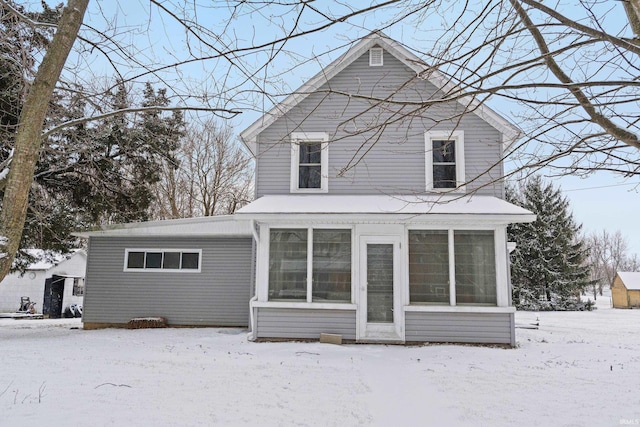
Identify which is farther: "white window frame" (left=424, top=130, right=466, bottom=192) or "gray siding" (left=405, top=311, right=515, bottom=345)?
"white window frame" (left=424, top=130, right=466, bottom=192)

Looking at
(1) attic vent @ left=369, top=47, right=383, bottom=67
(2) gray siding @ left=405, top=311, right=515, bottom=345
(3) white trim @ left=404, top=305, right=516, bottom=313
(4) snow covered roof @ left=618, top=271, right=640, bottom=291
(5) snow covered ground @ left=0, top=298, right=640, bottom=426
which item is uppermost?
(1) attic vent @ left=369, top=47, right=383, bottom=67

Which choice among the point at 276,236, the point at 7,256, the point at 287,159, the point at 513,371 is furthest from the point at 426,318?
the point at 7,256

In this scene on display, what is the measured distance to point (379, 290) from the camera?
29.6ft

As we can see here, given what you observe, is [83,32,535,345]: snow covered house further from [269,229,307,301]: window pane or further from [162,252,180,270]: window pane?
[162,252,180,270]: window pane

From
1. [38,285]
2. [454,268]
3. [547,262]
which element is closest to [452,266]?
[454,268]

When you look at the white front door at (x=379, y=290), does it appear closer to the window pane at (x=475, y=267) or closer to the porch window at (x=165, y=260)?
the window pane at (x=475, y=267)

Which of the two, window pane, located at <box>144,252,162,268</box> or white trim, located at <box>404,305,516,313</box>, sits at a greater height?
window pane, located at <box>144,252,162,268</box>

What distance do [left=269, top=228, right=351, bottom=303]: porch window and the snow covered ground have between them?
110 cm

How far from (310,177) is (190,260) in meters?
4.57

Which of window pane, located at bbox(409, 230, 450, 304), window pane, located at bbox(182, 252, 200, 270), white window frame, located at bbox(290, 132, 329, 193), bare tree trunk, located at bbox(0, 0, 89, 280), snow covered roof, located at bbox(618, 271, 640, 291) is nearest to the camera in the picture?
bare tree trunk, located at bbox(0, 0, 89, 280)

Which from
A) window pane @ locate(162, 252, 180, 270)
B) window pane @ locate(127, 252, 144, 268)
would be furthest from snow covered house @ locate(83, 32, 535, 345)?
window pane @ locate(127, 252, 144, 268)

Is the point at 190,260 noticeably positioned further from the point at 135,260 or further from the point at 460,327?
the point at 460,327

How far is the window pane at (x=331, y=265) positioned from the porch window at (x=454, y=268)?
1.38 meters

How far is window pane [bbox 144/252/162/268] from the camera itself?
12055 mm
